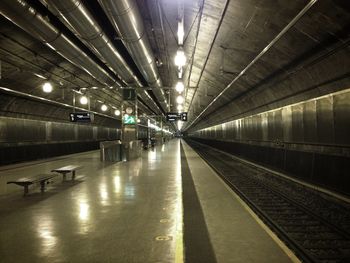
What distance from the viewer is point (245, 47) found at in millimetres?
12234

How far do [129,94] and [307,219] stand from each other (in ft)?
41.5

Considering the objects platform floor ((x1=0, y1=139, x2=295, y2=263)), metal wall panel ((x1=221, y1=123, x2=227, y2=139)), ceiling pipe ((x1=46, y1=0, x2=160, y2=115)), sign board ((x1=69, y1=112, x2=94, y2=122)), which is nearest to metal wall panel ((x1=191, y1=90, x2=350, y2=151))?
platform floor ((x1=0, y1=139, x2=295, y2=263))

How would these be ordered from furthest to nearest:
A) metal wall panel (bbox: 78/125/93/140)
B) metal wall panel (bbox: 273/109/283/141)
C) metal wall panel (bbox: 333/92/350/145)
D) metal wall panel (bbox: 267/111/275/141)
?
1. metal wall panel (bbox: 78/125/93/140)
2. metal wall panel (bbox: 267/111/275/141)
3. metal wall panel (bbox: 273/109/283/141)
4. metal wall panel (bbox: 333/92/350/145)

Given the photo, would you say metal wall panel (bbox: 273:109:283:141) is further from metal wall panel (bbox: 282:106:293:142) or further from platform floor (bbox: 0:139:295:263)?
platform floor (bbox: 0:139:295:263)

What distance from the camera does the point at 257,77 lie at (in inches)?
599

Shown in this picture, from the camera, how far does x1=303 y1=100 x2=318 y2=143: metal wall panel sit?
11.6 metres

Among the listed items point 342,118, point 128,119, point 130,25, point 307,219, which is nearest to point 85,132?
point 128,119

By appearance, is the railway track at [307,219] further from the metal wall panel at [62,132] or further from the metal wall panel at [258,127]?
the metal wall panel at [62,132]

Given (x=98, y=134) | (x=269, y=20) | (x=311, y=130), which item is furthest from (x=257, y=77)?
(x=98, y=134)

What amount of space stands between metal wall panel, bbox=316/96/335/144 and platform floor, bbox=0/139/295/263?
3936 mm

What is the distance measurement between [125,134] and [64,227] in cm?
1515

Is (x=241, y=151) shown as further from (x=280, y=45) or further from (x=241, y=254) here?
(x=241, y=254)

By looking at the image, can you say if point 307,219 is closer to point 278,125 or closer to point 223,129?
point 278,125

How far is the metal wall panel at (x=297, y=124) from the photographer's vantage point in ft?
42.0
